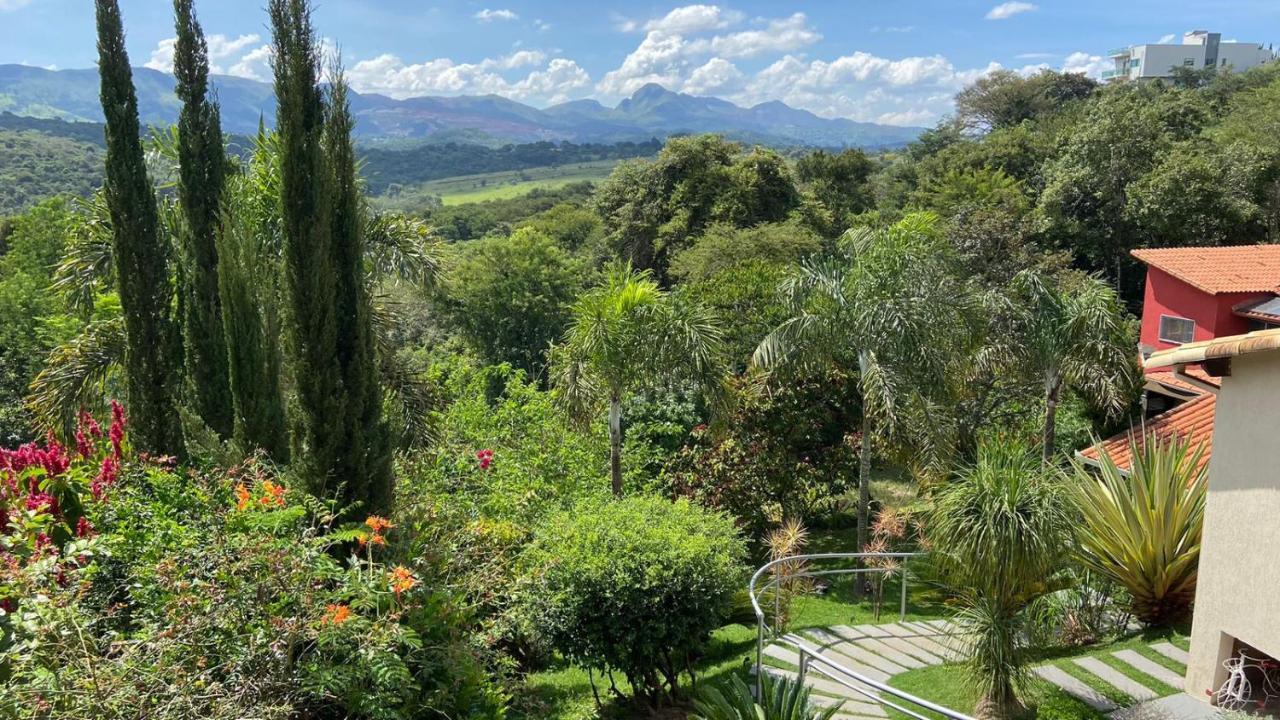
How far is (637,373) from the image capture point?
12.4 m

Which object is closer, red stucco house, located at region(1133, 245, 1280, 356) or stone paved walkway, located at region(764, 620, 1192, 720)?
stone paved walkway, located at region(764, 620, 1192, 720)

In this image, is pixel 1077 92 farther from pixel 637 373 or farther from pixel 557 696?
pixel 557 696

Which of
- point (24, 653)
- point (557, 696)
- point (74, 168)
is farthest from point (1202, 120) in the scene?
point (74, 168)

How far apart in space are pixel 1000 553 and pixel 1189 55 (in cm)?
14593

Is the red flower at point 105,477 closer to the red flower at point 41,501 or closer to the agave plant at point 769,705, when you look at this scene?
the red flower at point 41,501

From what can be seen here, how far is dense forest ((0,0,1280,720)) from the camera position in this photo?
17.8ft

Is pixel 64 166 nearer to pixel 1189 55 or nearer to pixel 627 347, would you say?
pixel 627 347

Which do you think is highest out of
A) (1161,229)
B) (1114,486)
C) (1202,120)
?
(1202,120)

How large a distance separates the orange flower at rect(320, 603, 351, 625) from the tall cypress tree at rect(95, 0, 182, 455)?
702cm

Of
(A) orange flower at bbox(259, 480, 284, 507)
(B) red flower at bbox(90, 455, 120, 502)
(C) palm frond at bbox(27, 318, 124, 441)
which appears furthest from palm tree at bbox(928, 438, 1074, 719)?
(C) palm frond at bbox(27, 318, 124, 441)

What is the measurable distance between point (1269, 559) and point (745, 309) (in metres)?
11.7

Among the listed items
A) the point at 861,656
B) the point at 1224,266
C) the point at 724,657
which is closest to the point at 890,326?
the point at 861,656

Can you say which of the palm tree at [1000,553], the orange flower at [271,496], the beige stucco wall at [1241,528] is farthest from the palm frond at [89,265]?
the beige stucco wall at [1241,528]

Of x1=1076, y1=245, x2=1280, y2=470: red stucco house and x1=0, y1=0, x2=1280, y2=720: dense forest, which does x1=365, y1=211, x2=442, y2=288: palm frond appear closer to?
x1=0, y1=0, x2=1280, y2=720: dense forest
